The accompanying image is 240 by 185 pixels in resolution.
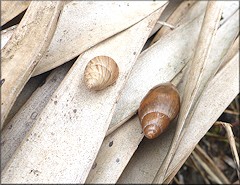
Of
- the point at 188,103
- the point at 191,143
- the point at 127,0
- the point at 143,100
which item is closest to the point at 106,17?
the point at 127,0

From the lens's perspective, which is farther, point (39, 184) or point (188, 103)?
point (188, 103)

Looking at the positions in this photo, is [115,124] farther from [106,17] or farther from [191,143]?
[106,17]

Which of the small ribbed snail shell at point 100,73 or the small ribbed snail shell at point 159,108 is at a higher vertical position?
the small ribbed snail shell at point 100,73

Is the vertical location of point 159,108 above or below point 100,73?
below

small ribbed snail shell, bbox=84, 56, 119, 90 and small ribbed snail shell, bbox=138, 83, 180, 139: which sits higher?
small ribbed snail shell, bbox=84, 56, 119, 90
